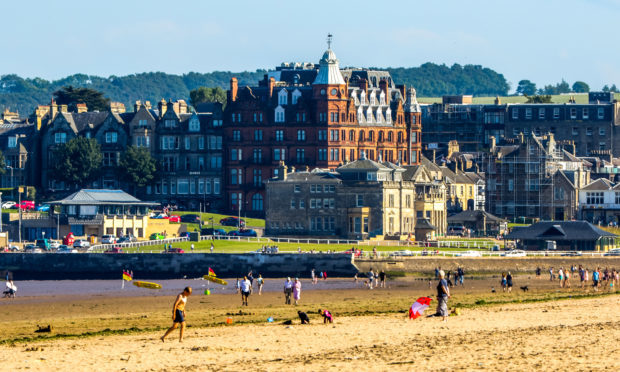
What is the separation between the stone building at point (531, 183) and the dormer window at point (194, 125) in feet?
104

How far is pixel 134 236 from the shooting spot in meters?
130

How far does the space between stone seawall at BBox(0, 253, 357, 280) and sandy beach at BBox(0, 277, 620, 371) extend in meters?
29.8

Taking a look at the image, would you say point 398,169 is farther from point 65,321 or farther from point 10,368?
point 10,368

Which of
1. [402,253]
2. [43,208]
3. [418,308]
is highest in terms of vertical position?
[43,208]

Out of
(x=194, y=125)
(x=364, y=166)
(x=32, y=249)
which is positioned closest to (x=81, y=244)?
(x=32, y=249)

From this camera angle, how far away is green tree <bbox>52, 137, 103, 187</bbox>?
153 meters

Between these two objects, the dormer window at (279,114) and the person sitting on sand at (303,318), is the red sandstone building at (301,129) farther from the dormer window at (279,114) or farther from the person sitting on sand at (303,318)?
the person sitting on sand at (303,318)

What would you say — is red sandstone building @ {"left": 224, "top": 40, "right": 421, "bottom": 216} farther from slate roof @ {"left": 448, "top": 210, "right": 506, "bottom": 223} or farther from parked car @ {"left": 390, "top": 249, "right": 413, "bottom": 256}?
parked car @ {"left": 390, "top": 249, "right": 413, "bottom": 256}

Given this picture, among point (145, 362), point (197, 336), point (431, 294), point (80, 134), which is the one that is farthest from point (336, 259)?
point (80, 134)

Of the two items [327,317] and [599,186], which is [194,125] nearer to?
[599,186]

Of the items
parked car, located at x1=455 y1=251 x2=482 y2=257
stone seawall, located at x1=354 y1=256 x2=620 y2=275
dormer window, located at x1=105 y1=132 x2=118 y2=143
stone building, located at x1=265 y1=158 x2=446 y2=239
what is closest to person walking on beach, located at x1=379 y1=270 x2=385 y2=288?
stone seawall, located at x1=354 y1=256 x2=620 y2=275

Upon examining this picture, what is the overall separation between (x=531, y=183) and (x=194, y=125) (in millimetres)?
36979

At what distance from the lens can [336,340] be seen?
1945 inches

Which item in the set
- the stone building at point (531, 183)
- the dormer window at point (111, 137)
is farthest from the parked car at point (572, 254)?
the dormer window at point (111, 137)
